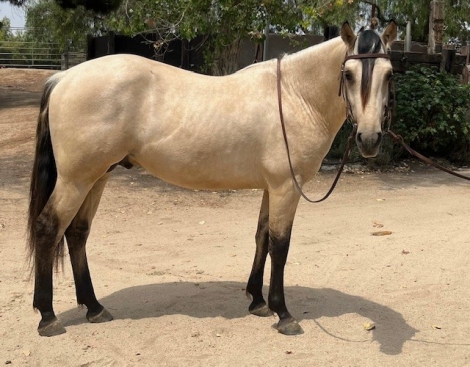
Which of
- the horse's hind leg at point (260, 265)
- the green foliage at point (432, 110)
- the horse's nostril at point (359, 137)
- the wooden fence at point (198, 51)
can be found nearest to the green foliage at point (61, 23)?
the wooden fence at point (198, 51)

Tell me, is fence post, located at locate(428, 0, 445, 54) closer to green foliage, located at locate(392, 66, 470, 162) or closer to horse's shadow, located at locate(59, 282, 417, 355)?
green foliage, located at locate(392, 66, 470, 162)

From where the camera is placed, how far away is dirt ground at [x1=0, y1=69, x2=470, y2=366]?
12.4 ft

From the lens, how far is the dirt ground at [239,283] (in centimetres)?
378

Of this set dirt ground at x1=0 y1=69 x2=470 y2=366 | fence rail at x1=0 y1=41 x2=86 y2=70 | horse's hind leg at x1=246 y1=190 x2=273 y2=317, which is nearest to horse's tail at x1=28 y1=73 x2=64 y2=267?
dirt ground at x1=0 y1=69 x2=470 y2=366

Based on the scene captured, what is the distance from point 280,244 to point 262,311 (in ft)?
2.14

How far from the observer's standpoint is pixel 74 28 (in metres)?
24.5

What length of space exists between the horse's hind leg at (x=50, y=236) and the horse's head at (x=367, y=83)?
176 centimetres

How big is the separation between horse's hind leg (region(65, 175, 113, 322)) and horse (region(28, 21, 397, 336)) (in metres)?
0.14

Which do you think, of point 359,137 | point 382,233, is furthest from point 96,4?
point 359,137

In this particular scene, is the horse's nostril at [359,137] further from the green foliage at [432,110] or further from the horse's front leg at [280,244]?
the green foliage at [432,110]

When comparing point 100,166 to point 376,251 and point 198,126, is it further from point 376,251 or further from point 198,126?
point 376,251

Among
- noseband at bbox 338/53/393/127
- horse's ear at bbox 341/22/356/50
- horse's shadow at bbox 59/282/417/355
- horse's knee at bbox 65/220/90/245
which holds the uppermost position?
horse's ear at bbox 341/22/356/50

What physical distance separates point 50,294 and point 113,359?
2.24 ft

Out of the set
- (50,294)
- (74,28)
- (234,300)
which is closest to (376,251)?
(234,300)
